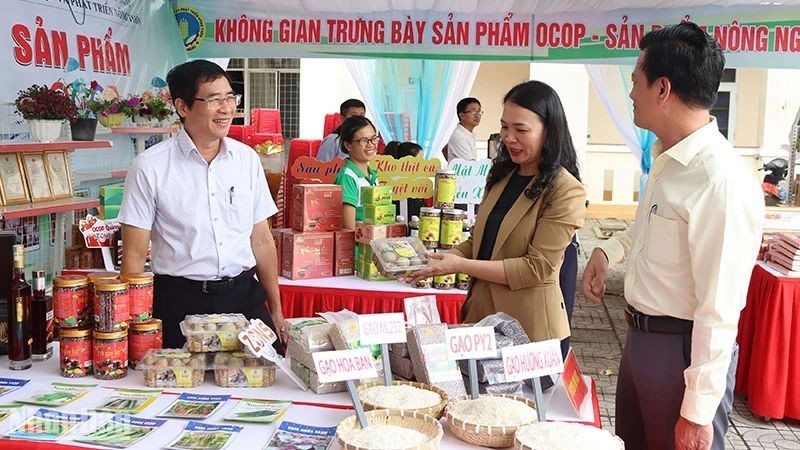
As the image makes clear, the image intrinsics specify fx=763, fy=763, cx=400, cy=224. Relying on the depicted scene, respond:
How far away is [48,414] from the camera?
1753mm

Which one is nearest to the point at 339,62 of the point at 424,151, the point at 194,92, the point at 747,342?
the point at 424,151

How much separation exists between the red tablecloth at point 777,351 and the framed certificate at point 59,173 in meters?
3.81

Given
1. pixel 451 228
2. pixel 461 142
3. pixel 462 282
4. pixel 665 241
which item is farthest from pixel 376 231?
pixel 461 142

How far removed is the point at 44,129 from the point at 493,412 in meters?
3.16

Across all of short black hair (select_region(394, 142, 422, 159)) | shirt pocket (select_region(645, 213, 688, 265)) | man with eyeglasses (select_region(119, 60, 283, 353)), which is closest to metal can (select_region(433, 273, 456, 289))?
man with eyeglasses (select_region(119, 60, 283, 353))

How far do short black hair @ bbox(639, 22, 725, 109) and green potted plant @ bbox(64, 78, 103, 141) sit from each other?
3.43 meters

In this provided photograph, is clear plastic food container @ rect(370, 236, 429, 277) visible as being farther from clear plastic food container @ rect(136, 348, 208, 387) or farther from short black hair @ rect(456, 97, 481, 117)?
short black hair @ rect(456, 97, 481, 117)

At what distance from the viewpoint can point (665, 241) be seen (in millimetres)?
1802

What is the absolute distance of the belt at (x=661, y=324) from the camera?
72.8 inches

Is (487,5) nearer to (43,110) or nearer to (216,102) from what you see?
(43,110)

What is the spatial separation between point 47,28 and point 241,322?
3.17 m

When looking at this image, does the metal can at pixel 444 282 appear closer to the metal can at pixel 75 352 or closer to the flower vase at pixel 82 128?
the metal can at pixel 75 352

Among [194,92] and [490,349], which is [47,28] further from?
[490,349]

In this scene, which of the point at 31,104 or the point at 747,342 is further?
the point at 747,342
